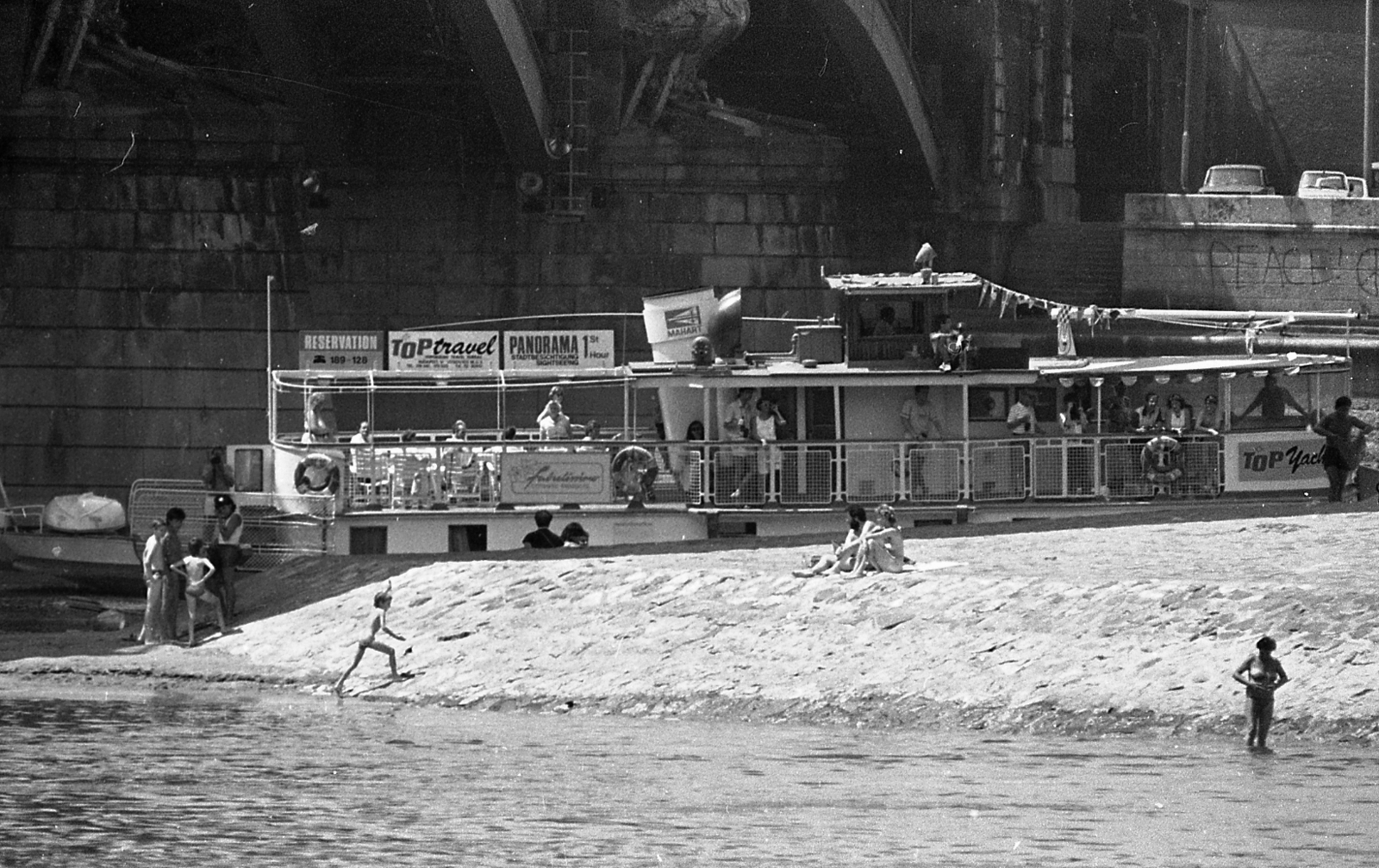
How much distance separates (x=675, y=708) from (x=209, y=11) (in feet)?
79.7

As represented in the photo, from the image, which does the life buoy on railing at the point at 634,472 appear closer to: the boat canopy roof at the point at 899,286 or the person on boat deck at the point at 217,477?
the boat canopy roof at the point at 899,286

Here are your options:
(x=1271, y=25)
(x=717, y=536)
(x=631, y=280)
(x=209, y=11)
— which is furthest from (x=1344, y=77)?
(x=717, y=536)

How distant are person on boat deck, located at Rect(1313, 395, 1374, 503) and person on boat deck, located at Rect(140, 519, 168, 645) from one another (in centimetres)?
1376

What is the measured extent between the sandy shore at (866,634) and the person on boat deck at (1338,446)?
144 cm

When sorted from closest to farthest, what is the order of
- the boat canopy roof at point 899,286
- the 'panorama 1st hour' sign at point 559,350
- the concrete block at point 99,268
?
1. the boat canopy roof at point 899,286
2. the 'panorama 1st hour' sign at point 559,350
3. the concrete block at point 99,268

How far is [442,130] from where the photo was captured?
47.3 m

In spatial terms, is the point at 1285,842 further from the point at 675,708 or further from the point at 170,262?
the point at 170,262

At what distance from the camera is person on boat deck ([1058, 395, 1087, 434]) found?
33.2 metres

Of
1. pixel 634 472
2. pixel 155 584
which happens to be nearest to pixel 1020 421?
pixel 634 472

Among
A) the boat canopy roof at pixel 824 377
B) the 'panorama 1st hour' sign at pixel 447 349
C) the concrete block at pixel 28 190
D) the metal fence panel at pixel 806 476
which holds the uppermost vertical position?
the concrete block at pixel 28 190

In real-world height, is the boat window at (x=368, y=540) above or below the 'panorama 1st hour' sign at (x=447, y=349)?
below

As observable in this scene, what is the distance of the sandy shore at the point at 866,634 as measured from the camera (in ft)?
78.2

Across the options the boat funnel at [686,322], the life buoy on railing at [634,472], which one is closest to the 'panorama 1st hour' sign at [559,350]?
the boat funnel at [686,322]

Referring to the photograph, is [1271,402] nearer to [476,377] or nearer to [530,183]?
[476,377]
